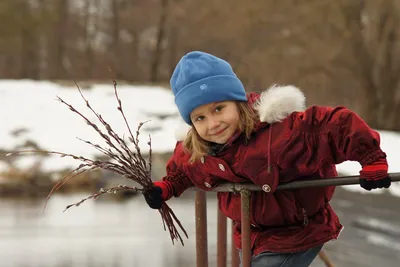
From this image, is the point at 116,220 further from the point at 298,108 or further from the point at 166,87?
the point at 166,87

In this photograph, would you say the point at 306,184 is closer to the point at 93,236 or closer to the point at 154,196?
the point at 154,196

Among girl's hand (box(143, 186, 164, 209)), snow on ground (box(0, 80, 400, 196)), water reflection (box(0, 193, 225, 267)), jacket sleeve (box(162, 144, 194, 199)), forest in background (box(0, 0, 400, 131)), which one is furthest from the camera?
forest in background (box(0, 0, 400, 131))

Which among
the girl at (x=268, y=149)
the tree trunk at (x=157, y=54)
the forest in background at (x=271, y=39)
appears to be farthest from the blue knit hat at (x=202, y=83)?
the tree trunk at (x=157, y=54)

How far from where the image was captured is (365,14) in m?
14.6

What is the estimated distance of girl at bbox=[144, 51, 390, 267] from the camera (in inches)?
93.3

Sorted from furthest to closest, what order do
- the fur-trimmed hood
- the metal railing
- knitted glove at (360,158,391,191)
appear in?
the fur-trimmed hood < the metal railing < knitted glove at (360,158,391,191)

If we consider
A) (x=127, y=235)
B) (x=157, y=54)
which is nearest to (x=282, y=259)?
(x=127, y=235)

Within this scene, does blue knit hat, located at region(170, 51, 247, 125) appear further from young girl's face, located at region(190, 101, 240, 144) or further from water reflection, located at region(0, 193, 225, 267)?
water reflection, located at region(0, 193, 225, 267)

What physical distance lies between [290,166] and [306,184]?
0.37 ft

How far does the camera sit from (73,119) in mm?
13852

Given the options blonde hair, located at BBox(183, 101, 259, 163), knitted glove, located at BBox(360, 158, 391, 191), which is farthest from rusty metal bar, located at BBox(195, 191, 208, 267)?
knitted glove, located at BBox(360, 158, 391, 191)

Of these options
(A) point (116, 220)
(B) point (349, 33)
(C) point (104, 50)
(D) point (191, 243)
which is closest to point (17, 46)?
(C) point (104, 50)

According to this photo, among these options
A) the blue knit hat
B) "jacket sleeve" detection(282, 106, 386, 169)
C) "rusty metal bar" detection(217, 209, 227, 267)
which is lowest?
"rusty metal bar" detection(217, 209, 227, 267)

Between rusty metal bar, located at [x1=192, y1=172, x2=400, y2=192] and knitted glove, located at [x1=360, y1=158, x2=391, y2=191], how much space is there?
3 centimetres
